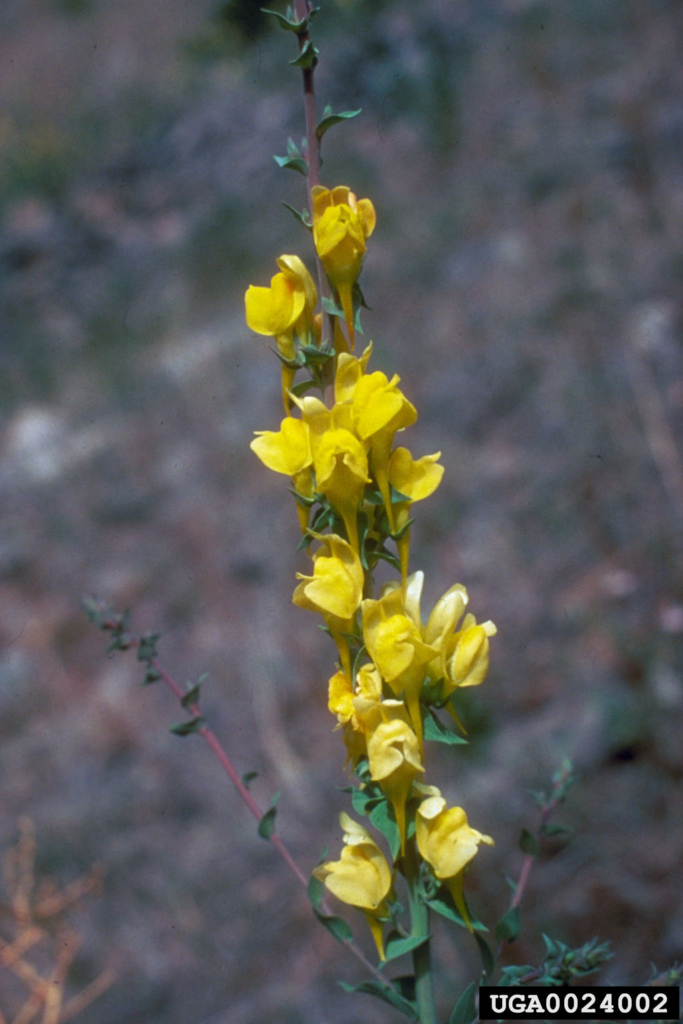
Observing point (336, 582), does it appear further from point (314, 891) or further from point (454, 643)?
point (314, 891)

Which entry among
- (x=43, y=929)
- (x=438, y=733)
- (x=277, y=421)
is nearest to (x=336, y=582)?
(x=438, y=733)

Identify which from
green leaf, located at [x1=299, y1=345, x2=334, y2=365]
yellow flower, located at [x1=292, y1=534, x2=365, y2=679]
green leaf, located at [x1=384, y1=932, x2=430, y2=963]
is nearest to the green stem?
green leaf, located at [x1=384, y1=932, x2=430, y2=963]

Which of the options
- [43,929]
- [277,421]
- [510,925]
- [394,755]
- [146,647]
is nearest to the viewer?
[394,755]

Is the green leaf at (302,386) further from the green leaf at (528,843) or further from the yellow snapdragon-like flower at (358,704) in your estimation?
the green leaf at (528,843)

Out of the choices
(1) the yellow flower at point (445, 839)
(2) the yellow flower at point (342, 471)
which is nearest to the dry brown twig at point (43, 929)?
(1) the yellow flower at point (445, 839)

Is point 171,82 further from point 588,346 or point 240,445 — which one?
point 588,346

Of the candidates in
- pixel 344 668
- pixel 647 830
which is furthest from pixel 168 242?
pixel 344 668
